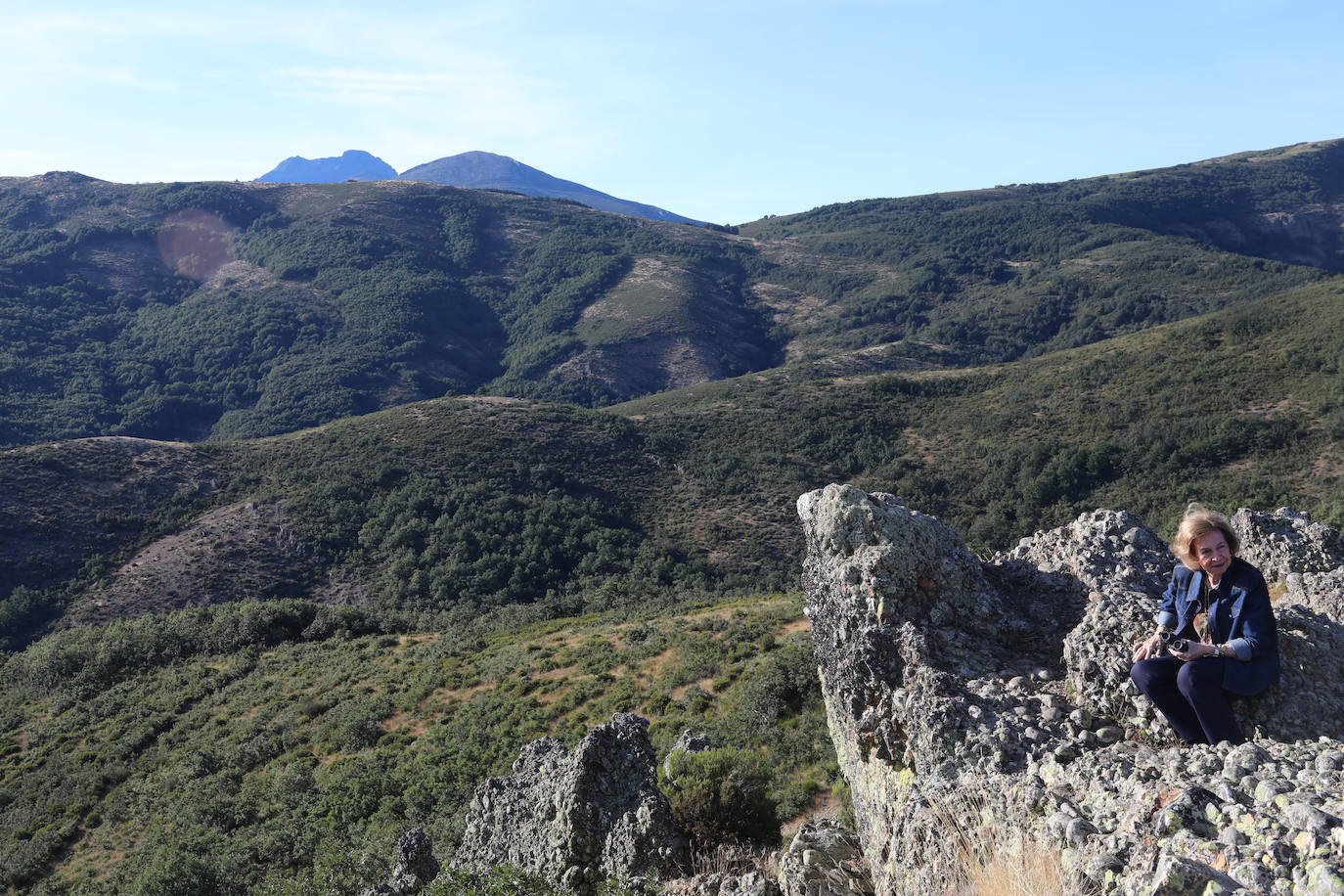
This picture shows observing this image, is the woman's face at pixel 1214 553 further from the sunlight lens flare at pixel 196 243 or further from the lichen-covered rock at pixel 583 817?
the sunlight lens flare at pixel 196 243

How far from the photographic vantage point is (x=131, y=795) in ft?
59.7

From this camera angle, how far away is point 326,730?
20188 millimetres

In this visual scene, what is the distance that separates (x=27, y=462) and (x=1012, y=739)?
2312 inches

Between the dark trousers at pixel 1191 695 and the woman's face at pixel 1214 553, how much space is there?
60cm

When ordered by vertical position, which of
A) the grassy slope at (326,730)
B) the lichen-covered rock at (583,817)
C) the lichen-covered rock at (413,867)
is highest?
the lichen-covered rock at (583,817)

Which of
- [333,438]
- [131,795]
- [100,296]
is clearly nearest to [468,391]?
[333,438]

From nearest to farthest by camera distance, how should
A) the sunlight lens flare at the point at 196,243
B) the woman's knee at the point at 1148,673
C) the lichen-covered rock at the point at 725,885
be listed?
the woman's knee at the point at 1148,673
the lichen-covered rock at the point at 725,885
the sunlight lens flare at the point at 196,243

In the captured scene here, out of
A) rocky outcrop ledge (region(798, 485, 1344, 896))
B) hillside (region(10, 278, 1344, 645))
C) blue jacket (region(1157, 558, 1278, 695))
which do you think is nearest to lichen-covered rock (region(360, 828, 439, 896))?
rocky outcrop ledge (region(798, 485, 1344, 896))

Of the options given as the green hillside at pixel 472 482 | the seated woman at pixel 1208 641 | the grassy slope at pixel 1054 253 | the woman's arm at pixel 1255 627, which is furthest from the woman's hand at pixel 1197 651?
the grassy slope at pixel 1054 253

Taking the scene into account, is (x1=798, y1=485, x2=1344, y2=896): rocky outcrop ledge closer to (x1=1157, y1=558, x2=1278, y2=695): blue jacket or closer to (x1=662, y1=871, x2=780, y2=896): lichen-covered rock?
(x1=1157, y1=558, x2=1278, y2=695): blue jacket

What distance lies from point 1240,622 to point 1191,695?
1.80 feet

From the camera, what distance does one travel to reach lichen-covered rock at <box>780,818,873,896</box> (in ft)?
17.0

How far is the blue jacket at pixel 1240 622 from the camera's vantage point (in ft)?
13.8

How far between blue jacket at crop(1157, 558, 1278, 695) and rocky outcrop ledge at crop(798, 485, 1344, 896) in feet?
0.97
